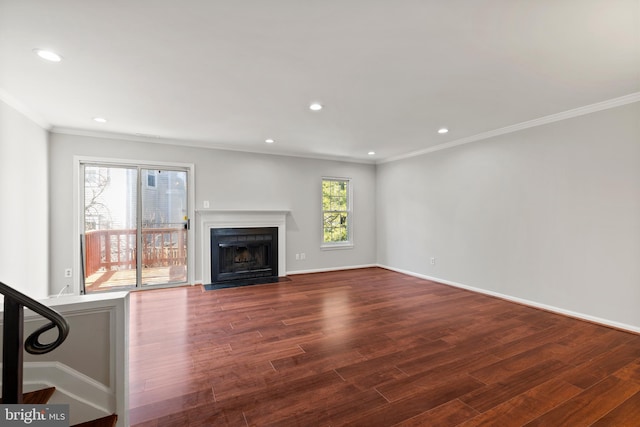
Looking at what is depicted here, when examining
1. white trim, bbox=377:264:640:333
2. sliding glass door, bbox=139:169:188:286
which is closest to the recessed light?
sliding glass door, bbox=139:169:188:286

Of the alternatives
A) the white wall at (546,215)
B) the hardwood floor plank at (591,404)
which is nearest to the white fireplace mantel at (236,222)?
the white wall at (546,215)

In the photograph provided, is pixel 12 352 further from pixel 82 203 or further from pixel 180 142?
pixel 180 142

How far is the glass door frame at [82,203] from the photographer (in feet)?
14.1

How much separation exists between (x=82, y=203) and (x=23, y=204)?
3.32ft

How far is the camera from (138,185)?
15.4 ft

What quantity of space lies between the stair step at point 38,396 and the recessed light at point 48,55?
7.68 feet

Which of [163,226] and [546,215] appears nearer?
[546,215]

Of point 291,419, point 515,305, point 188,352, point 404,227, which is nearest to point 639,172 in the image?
point 515,305

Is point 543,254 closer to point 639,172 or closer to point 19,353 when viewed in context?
point 639,172

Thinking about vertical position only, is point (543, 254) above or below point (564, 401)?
above

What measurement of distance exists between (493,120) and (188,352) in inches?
176

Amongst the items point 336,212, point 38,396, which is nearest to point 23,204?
point 38,396

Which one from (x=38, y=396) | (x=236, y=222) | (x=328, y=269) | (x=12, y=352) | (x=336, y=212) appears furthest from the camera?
(x=336, y=212)

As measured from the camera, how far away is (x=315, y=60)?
2.31 meters
